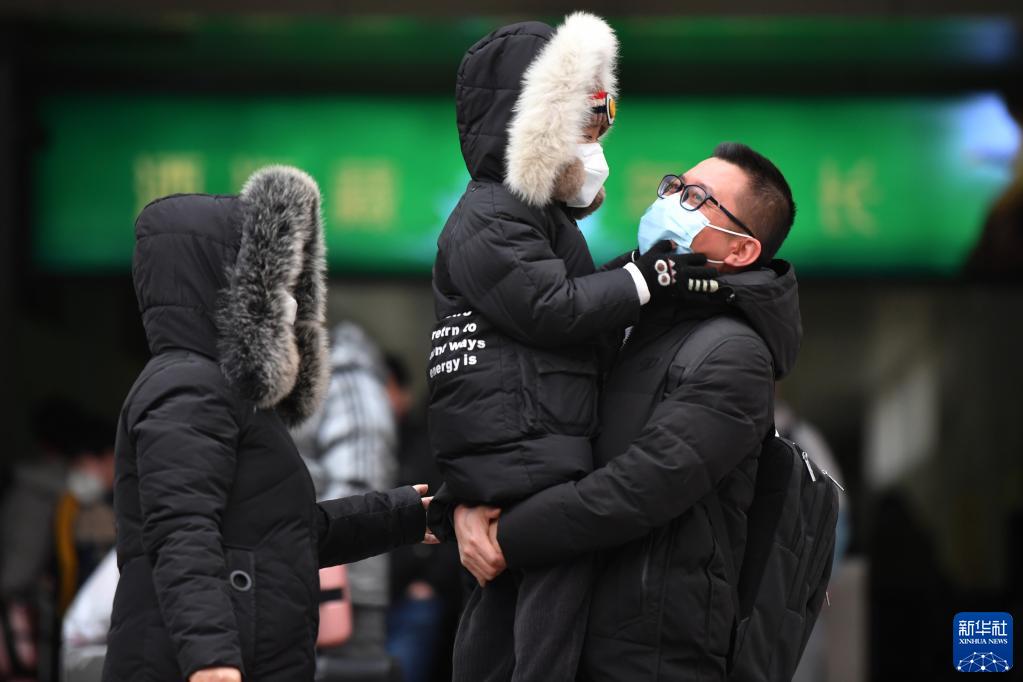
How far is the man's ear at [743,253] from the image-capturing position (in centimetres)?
366

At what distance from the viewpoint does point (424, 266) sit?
9.02 metres

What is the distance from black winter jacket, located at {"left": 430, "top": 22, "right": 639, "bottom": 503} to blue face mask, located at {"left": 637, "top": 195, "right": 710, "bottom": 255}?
21cm

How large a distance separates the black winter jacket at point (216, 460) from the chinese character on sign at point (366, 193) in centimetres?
523

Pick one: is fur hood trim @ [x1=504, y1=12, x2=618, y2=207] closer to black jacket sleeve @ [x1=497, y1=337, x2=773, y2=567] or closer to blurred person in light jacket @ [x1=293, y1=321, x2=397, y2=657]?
black jacket sleeve @ [x1=497, y1=337, x2=773, y2=567]

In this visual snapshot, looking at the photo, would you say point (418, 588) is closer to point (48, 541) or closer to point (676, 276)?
point (48, 541)

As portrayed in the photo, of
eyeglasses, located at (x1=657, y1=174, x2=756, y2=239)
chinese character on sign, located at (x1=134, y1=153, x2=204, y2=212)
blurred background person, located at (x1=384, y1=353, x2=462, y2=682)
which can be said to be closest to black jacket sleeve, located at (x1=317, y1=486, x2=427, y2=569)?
eyeglasses, located at (x1=657, y1=174, x2=756, y2=239)

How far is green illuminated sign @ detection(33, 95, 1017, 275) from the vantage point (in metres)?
8.93

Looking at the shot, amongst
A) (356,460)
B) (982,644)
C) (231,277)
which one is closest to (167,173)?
(356,460)

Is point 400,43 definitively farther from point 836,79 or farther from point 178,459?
point 178,459

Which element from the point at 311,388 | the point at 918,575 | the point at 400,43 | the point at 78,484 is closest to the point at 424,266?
the point at 400,43

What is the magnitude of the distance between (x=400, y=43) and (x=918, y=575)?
4259 mm

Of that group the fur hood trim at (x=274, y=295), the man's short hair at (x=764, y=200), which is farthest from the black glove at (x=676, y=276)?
the fur hood trim at (x=274, y=295)

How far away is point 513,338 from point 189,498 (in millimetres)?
777

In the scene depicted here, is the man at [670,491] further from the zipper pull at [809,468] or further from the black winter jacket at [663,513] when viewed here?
the zipper pull at [809,468]
